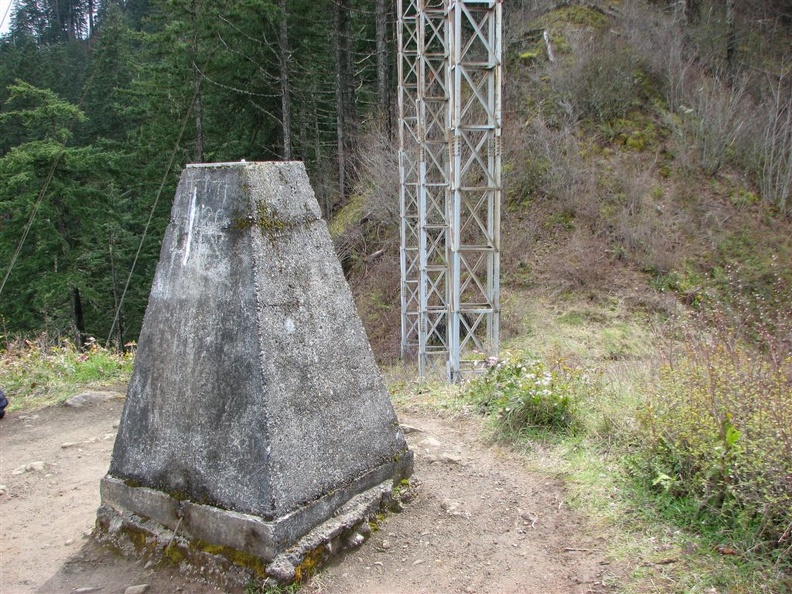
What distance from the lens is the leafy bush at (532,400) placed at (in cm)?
496

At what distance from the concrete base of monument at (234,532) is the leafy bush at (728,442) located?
5.63 feet

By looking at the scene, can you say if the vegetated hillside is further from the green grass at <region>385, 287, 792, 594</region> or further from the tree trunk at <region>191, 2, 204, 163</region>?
the green grass at <region>385, 287, 792, 594</region>

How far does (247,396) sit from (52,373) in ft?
19.1

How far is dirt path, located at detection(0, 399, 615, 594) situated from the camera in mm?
3350

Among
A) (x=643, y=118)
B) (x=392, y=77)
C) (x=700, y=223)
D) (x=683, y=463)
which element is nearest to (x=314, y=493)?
(x=683, y=463)

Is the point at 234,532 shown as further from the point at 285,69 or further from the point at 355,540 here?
the point at 285,69

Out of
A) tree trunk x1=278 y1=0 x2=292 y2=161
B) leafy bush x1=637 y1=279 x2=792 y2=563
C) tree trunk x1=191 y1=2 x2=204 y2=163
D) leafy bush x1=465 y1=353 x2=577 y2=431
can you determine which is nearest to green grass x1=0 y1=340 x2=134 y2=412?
leafy bush x1=465 y1=353 x2=577 y2=431

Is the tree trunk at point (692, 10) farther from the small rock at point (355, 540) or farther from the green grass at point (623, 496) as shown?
the small rock at point (355, 540)

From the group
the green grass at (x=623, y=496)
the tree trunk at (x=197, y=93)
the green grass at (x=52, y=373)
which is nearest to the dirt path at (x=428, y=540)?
the green grass at (x=623, y=496)

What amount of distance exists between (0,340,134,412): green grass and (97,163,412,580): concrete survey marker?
4.19 meters

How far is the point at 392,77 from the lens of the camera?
2508 cm

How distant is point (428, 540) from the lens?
373 cm

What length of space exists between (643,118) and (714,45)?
4686 mm

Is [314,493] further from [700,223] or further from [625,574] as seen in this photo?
[700,223]
